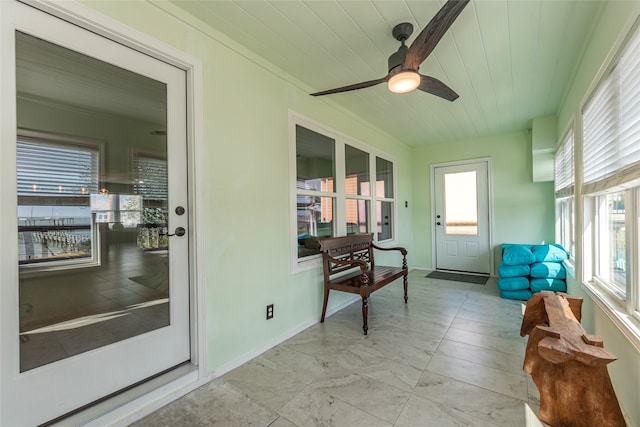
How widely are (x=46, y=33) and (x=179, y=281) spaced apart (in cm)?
149

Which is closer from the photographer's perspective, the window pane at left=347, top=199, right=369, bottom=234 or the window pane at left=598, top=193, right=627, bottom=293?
the window pane at left=598, top=193, right=627, bottom=293

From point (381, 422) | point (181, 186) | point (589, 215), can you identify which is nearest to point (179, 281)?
point (181, 186)

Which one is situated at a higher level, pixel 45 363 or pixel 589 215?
pixel 589 215

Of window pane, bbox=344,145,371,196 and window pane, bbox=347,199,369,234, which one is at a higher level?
window pane, bbox=344,145,371,196

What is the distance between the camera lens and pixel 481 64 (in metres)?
2.38

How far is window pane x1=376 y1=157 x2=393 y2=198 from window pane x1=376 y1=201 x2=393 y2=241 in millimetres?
164

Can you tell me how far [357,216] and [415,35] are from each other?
221cm

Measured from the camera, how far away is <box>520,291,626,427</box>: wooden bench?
112 centimetres

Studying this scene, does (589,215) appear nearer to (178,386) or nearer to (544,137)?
(544,137)

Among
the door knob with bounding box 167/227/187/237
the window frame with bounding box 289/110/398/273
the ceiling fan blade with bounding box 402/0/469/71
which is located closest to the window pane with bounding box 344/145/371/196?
the window frame with bounding box 289/110/398/273

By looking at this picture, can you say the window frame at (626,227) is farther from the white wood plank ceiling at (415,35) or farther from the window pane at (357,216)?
the window pane at (357,216)

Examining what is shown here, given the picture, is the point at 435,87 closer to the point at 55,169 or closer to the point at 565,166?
the point at 565,166

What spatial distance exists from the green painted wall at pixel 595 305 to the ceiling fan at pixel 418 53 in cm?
81

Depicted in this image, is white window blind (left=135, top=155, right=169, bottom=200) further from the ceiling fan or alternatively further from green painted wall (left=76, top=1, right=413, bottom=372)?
the ceiling fan
